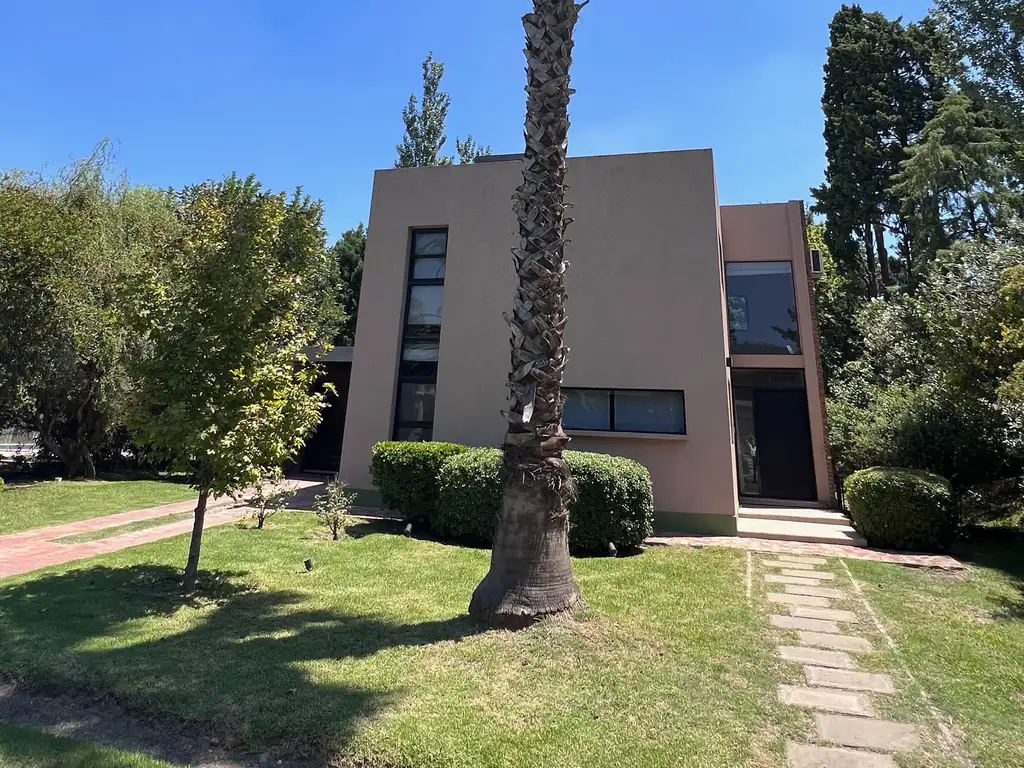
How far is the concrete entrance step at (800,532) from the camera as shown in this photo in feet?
29.3

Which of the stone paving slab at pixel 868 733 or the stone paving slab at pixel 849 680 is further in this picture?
the stone paving slab at pixel 849 680

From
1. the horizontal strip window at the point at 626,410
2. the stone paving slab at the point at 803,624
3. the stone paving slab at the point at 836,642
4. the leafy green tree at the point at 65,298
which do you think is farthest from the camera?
the leafy green tree at the point at 65,298

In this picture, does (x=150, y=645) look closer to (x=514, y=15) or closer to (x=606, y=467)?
(x=606, y=467)

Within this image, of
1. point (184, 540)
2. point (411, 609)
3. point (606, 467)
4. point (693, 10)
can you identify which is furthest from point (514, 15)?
point (184, 540)

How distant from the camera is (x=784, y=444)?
1254 centimetres

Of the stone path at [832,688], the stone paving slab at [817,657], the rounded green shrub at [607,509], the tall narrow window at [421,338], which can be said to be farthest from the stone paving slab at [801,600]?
the tall narrow window at [421,338]

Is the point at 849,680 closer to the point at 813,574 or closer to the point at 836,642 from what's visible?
the point at 836,642

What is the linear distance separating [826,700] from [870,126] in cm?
2562

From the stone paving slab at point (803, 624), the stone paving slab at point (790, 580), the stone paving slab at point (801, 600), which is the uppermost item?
the stone paving slab at point (790, 580)

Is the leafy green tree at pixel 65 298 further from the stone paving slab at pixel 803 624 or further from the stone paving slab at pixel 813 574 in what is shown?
the stone paving slab at pixel 813 574

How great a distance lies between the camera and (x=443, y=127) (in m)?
28.9

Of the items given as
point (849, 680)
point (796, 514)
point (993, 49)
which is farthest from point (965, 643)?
point (993, 49)

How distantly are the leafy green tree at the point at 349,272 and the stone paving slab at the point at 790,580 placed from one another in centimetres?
2323

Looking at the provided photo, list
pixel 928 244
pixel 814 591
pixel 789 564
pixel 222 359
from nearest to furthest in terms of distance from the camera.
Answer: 1. pixel 222 359
2. pixel 814 591
3. pixel 789 564
4. pixel 928 244
